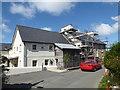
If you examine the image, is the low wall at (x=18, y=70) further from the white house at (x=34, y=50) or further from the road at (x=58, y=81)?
the road at (x=58, y=81)

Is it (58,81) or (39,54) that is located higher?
(39,54)

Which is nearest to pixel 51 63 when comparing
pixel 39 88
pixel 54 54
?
pixel 54 54

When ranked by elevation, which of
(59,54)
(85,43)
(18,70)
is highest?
(85,43)

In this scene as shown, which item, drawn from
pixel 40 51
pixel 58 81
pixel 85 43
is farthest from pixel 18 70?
pixel 85 43

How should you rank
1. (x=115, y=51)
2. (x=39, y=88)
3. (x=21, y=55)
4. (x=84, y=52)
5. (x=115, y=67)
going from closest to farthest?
(x=115, y=67)
(x=39, y=88)
(x=115, y=51)
(x=21, y=55)
(x=84, y=52)

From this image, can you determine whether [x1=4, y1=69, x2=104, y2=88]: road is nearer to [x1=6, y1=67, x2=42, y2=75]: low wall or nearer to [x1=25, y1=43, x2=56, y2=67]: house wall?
[x1=6, y1=67, x2=42, y2=75]: low wall

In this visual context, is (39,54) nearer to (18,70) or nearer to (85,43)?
(18,70)

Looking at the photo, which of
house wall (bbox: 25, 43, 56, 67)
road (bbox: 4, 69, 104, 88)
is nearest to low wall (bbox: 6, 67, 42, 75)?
house wall (bbox: 25, 43, 56, 67)

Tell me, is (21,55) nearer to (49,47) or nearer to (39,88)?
(49,47)

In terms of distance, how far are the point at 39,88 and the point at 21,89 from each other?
1341 mm

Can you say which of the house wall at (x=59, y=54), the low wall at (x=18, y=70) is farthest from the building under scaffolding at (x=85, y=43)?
the low wall at (x=18, y=70)

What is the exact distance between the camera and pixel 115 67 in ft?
24.0

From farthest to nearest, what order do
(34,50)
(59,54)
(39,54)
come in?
(59,54) < (39,54) < (34,50)

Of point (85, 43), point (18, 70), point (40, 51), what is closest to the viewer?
→ point (18, 70)
